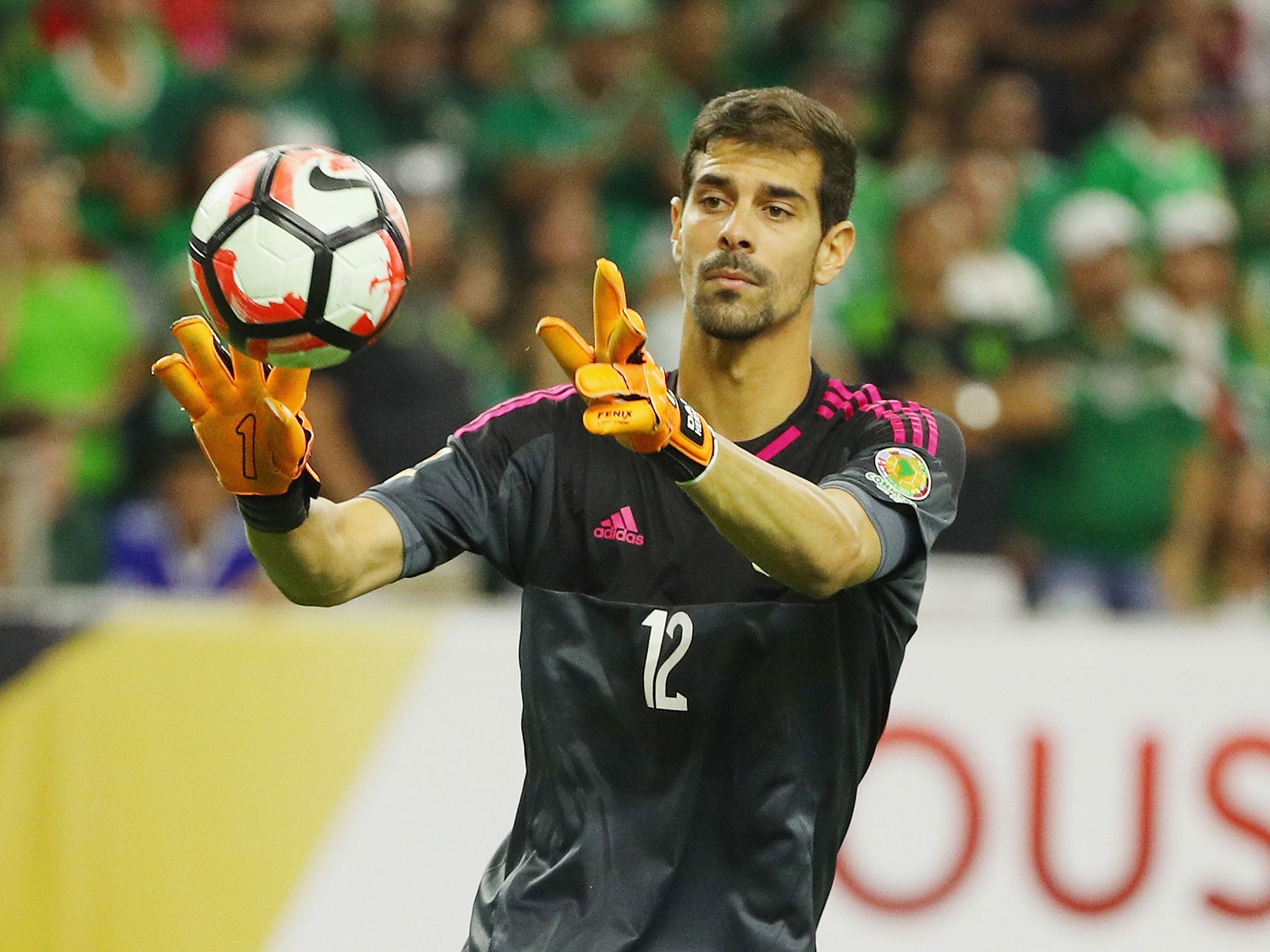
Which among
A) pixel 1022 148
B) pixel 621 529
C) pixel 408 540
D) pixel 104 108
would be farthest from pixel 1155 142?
pixel 408 540

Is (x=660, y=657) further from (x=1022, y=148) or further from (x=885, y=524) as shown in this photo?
(x=1022, y=148)

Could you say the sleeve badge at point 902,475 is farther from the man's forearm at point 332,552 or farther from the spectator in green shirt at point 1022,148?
the spectator in green shirt at point 1022,148

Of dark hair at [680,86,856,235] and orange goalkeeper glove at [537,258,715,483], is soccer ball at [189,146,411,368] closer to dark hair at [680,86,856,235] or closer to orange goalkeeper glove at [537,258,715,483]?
orange goalkeeper glove at [537,258,715,483]

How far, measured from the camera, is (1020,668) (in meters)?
5.62

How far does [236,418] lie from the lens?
3.12 meters

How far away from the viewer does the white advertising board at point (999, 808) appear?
217 inches

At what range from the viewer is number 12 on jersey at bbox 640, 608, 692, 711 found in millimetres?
3412

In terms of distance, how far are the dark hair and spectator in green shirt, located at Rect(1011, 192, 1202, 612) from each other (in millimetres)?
3828

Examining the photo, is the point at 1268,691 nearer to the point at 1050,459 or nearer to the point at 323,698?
the point at 1050,459

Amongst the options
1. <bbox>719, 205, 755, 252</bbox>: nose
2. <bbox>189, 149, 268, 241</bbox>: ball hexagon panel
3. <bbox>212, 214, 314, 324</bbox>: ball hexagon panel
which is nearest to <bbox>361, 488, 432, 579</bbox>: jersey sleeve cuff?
<bbox>212, 214, 314, 324</bbox>: ball hexagon panel

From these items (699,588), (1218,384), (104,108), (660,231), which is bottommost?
(699,588)

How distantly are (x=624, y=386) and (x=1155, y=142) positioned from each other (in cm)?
689

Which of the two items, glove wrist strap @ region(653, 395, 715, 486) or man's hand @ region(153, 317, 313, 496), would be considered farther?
man's hand @ region(153, 317, 313, 496)

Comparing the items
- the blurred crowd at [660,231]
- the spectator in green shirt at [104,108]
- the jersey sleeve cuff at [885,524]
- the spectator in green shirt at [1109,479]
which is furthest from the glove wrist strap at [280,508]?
the spectator in green shirt at [104,108]
